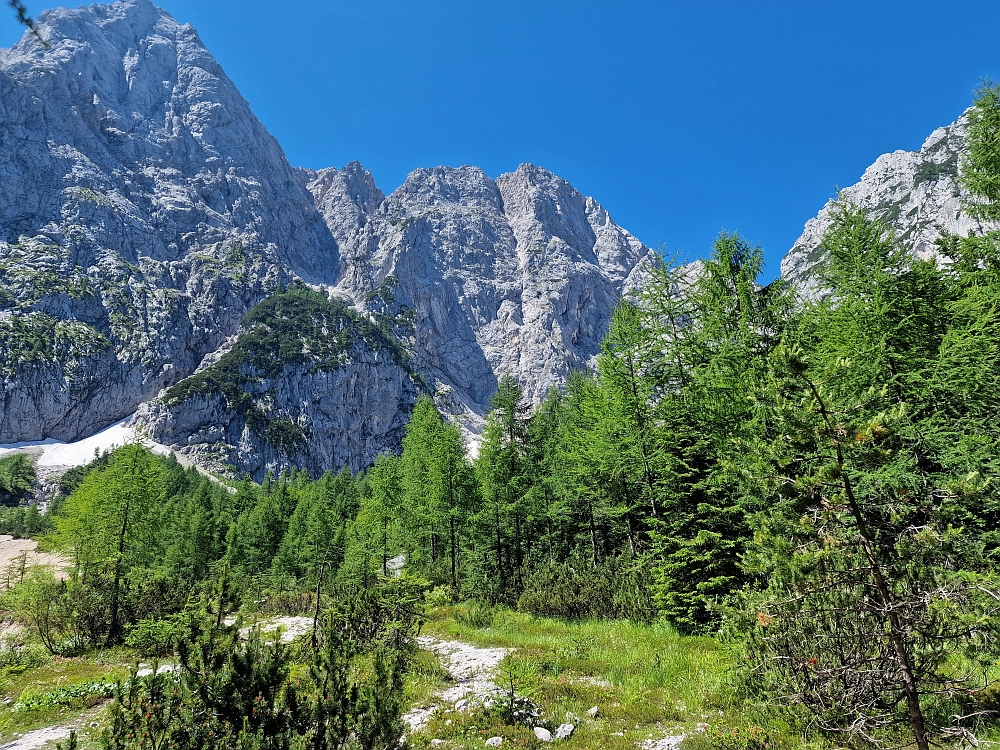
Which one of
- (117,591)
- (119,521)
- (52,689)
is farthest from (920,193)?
(52,689)

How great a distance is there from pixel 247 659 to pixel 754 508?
11692mm

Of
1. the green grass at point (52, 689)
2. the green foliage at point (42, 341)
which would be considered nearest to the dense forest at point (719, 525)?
the green grass at point (52, 689)

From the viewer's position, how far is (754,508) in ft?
40.2

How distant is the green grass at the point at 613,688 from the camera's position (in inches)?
305

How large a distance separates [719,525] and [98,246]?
200006 mm

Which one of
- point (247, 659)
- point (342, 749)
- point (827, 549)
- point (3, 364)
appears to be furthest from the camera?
point (3, 364)

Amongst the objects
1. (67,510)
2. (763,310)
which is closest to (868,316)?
(763,310)

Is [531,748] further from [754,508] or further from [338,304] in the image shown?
[338,304]

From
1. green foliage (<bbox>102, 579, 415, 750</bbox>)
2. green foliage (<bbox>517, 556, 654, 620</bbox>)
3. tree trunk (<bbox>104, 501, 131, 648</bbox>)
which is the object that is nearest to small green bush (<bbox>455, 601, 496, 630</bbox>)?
green foliage (<bbox>517, 556, 654, 620</bbox>)

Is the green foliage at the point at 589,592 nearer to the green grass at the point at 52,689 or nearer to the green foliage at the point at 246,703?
the green foliage at the point at 246,703

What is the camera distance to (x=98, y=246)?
152 meters

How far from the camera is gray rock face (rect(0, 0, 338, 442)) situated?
13000 centimetres

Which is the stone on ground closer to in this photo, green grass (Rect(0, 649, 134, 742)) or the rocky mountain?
green grass (Rect(0, 649, 134, 742))

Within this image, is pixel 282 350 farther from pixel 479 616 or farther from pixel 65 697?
pixel 65 697
